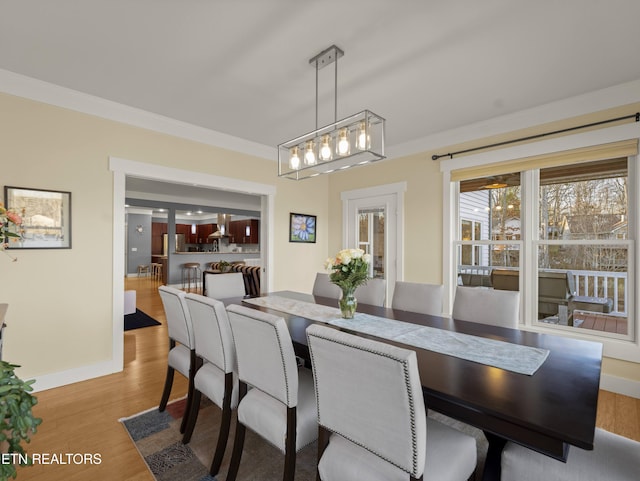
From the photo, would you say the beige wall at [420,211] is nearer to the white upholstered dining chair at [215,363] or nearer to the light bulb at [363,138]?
the light bulb at [363,138]

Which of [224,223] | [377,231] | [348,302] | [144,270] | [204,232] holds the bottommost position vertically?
[144,270]

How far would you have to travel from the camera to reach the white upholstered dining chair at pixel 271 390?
145 cm

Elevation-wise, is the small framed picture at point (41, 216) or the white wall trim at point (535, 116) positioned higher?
the white wall trim at point (535, 116)

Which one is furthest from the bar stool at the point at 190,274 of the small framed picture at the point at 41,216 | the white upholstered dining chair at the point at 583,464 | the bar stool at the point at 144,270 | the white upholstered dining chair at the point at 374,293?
the white upholstered dining chair at the point at 583,464

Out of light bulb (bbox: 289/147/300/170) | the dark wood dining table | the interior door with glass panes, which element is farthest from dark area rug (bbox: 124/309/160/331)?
the dark wood dining table

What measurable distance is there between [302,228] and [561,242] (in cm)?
315

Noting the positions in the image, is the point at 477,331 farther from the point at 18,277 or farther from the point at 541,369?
the point at 18,277

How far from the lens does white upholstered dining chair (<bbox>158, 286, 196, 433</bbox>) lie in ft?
7.02

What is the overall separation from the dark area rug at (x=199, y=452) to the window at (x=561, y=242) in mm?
1732

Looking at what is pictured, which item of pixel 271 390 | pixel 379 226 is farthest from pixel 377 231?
pixel 271 390

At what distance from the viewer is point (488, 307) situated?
235cm

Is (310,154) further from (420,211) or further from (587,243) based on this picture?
(587,243)

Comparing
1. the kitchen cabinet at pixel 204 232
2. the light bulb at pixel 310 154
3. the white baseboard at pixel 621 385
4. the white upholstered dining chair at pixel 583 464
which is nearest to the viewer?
the white upholstered dining chair at pixel 583 464

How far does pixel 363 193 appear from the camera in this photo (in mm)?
4738
